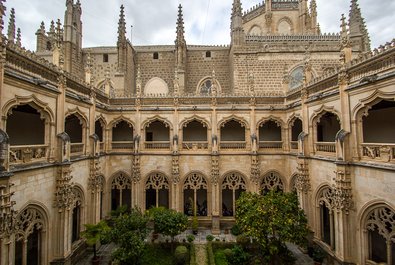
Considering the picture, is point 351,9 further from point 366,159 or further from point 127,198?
point 127,198

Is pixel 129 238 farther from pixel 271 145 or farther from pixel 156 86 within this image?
pixel 156 86

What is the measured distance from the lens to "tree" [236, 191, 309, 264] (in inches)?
424

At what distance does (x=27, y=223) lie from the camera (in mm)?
9859

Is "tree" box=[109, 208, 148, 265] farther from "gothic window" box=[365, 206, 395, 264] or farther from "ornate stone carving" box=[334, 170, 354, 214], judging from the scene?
"gothic window" box=[365, 206, 395, 264]

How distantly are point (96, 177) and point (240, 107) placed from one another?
37.5 feet

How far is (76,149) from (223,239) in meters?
10.7

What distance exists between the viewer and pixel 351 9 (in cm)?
2345

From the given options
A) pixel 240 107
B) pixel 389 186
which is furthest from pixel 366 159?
pixel 240 107

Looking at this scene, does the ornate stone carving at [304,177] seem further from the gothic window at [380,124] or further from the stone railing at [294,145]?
the gothic window at [380,124]

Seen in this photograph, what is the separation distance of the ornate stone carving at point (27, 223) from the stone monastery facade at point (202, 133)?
0.19ft

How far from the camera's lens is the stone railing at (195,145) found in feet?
60.1

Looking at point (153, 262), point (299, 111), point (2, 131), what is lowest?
point (153, 262)

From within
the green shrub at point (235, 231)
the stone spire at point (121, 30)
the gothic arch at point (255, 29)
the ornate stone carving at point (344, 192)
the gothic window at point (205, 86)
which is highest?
the gothic arch at point (255, 29)

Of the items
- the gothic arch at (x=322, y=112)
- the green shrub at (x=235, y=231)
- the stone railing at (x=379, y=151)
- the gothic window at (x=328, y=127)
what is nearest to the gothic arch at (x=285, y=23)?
the gothic window at (x=328, y=127)
